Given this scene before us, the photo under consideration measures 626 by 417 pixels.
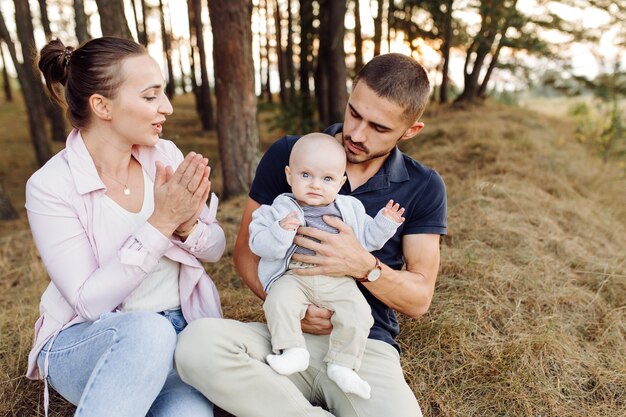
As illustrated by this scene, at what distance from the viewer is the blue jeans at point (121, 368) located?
1.59 metres

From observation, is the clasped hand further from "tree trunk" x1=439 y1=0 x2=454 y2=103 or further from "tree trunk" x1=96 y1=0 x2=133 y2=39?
"tree trunk" x1=439 y1=0 x2=454 y2=103

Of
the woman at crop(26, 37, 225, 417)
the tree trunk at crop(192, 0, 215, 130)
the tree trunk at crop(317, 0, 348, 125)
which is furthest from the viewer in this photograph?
the tree trunk at crop(192, 0, 215, 130)

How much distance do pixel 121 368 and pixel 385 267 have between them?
3.72 ft

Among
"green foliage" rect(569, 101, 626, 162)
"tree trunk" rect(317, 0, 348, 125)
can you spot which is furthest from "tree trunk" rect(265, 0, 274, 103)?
"green foliage" rect(569, 101, 626, 162)

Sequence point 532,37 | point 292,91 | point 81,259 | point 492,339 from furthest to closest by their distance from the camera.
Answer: point 292,91, point 532,37, point 492,339, point 81,259

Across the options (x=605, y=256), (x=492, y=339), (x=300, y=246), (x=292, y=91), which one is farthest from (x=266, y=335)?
(x=292, y=91)

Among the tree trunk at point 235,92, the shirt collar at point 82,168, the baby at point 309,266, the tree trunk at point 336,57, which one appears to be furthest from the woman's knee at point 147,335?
the tree trunk at point 336,57

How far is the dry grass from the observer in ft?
7.93

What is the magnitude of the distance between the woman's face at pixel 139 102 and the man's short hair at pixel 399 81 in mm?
940

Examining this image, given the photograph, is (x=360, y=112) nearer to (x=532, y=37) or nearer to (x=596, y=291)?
(x=596, y=291)

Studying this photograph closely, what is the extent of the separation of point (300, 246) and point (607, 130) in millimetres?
9578

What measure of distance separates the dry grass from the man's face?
118 centimetres

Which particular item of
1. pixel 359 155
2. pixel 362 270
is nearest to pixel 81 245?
pixel 362 270

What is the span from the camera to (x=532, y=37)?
37.1ft
